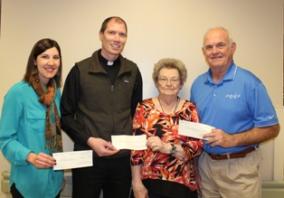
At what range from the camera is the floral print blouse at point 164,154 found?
218 cm

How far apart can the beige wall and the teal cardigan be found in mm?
973

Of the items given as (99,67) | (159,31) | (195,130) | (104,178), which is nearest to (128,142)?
(104,178)

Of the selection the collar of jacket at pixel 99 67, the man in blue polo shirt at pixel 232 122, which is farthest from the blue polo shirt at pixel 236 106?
the collar of jacket at pixel 99 67

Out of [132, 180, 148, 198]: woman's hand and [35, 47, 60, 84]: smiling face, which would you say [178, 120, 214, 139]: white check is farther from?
[35, 47, 60, 84]: smiling face

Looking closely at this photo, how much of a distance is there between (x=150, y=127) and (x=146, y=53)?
956mm

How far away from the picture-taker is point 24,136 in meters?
2.01

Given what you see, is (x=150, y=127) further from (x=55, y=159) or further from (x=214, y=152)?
(x=55, y=159)

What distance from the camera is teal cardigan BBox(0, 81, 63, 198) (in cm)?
194

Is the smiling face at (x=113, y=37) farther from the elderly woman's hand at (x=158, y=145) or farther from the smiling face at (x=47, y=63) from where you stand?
the elderly woman's hand at (x=158, y=145)

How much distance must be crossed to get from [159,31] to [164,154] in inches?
50.0

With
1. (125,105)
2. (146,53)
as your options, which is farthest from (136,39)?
(125,105)

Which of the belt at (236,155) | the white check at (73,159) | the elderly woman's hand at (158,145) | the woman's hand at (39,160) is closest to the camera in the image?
the woman's hand at (39,160)

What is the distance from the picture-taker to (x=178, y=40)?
2924 millimetres

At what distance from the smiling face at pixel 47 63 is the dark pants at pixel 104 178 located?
70 cm
